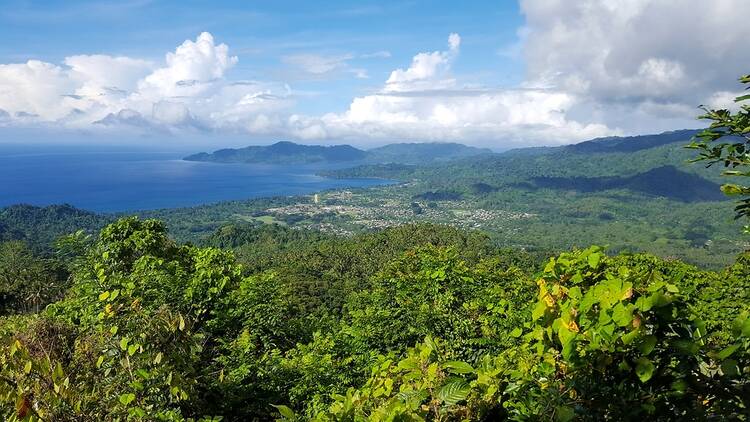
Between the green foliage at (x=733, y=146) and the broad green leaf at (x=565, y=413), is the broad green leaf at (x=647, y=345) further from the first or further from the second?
the green foliage at (x=733, y=146)

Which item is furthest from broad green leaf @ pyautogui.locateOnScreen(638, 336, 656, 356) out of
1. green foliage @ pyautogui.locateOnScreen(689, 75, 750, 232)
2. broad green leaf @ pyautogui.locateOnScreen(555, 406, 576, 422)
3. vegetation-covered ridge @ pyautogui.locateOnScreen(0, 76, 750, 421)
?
green foliage @ pyautogui.locateOnScreen(689, 75, 750, 232)

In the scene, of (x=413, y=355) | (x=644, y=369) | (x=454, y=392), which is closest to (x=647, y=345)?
(x=644, y=369)

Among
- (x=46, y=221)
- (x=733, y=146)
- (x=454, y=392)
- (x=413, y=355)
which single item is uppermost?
(x=733, y=146)

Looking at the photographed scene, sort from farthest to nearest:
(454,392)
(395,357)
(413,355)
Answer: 1. (395,357)
2. (413,355)
3. (454,392)

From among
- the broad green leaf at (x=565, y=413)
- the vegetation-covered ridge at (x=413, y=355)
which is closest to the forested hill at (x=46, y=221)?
the vegetation-covered ridge at (x=413, y=355)

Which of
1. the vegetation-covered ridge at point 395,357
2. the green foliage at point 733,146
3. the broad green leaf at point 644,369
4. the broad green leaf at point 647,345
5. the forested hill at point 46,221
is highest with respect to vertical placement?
the green foliage at point 733,146

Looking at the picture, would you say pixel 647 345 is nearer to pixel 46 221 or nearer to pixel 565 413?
pixel 565 413

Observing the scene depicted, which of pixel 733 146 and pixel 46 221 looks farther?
pixel 46 221

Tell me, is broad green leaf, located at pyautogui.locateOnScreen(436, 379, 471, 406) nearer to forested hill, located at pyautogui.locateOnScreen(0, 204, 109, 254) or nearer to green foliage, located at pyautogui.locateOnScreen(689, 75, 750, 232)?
green foliage, located at pyautogui.locateOnScreen(689, 75, 750, 232)

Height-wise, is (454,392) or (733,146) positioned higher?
(733,146)

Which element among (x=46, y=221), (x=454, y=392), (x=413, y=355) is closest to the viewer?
(x=454, y=392)

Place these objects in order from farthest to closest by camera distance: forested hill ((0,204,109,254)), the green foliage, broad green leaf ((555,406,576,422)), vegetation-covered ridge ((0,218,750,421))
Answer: forested hill ((0,204,109,254)) < the green foliage < vegetation-covered ridge ((0,218,750,421)) < broad green leaf ((555,406,576,422))
